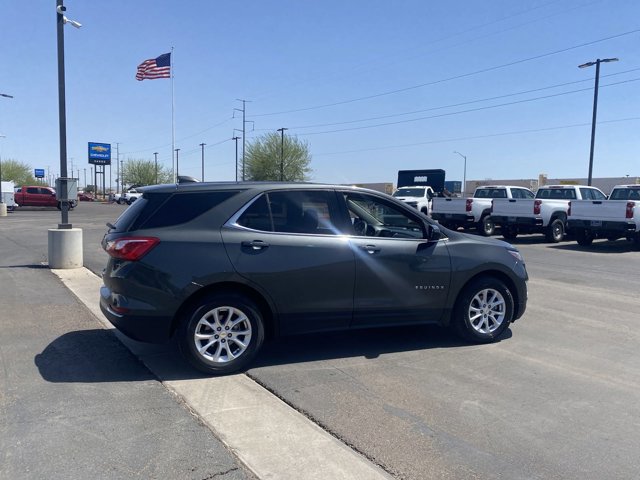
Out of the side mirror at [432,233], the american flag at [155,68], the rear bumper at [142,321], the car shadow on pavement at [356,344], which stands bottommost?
the car shadow on pavement at [356,344]

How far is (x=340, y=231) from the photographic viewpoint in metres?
5.29

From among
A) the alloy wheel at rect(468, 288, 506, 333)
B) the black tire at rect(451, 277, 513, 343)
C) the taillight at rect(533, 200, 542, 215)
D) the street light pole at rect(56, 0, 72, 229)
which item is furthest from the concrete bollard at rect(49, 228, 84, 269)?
the taillight at rect(533, 200, 542, 215)

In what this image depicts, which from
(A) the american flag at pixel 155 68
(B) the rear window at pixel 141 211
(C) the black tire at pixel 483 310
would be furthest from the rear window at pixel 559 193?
(A) the american flag at pixel 155 68

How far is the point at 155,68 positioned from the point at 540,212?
27.7 m

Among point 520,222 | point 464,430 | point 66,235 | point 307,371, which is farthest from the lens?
point 520,222

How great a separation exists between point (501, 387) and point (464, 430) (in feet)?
3.28

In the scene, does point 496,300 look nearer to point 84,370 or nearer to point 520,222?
point 84,370

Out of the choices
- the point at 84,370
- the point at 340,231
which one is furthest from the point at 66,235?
the point at 340,231

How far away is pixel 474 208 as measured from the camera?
1988 centimetres

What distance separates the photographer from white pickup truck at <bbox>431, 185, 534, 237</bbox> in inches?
784

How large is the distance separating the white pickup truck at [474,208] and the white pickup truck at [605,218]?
10.0 ft

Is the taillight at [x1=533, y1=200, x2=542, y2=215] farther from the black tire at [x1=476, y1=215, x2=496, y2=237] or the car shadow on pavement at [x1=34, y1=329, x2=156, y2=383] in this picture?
the car shadow on pavement at [x1=34, y1=329, x2=156, y2=383]

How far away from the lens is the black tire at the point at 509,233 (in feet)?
63.1

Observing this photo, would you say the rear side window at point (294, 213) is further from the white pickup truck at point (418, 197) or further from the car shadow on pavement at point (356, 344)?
the white pickup truck at point (418, 197)
